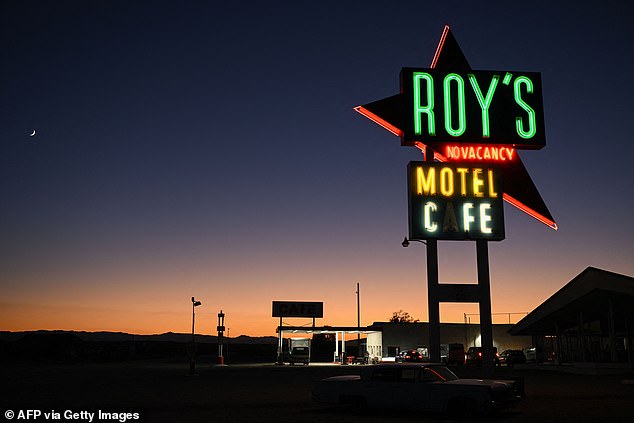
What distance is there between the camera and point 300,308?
6462 cm

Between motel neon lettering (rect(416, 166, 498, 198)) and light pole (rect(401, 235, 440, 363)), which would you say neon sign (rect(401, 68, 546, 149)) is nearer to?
motel neon lettering (rect(416, 166, 498, 198))

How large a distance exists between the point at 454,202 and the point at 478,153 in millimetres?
2811

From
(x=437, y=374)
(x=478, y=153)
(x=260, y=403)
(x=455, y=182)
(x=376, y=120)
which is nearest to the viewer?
(x=437, y=374)

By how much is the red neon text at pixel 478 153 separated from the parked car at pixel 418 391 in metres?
14.3

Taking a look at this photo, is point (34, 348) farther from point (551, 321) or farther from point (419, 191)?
point (419, 191)

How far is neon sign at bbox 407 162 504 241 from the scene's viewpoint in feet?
89.9

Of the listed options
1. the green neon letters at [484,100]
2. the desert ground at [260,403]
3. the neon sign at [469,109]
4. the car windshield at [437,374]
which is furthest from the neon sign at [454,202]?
the car windshield at [437,374]

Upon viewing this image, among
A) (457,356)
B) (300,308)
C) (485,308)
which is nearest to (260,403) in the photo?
(485,308)

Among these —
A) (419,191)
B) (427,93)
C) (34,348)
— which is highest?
(427,93)

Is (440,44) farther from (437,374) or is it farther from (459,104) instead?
(437,374)

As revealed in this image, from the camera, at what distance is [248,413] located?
53.6 ft

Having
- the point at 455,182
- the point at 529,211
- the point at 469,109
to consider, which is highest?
the point at 469,109

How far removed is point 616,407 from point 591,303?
2010cm

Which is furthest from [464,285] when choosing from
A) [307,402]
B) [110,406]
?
[110,406]
